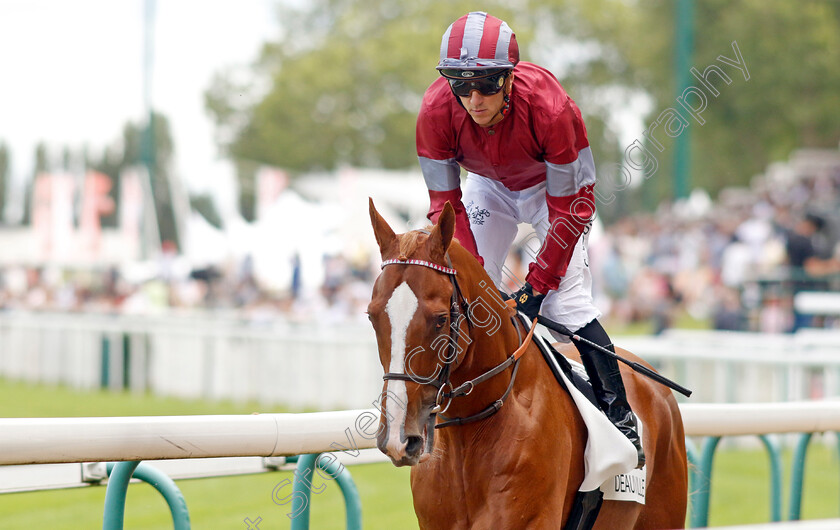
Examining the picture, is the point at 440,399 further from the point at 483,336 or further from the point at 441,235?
the point at 441,235

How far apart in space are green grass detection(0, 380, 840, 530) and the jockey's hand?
2.20 metres

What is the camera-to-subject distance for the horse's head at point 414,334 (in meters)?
2.75

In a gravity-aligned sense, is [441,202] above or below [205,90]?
below

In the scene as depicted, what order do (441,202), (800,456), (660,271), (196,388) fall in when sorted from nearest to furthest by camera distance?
1. (441,202)
2. (800,456)
3. (196,388)
4. (660,271)

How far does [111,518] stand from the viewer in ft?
9.73

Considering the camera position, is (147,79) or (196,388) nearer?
(196,388)

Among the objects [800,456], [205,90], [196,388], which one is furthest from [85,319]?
[205,90]

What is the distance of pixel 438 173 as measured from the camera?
3.58 meters

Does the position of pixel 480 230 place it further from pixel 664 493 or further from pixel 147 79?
pixel 147 79

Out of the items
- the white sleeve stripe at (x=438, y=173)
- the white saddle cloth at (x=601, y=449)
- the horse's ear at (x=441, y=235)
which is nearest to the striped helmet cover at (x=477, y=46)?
the white sleeve stripe at (x=438, y=173)

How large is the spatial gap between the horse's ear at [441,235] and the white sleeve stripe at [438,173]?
595 millimetres

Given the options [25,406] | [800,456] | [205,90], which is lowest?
[25,406]

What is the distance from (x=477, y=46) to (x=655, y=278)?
16.5 metres

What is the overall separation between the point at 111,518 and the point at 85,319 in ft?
Answer: 40.9
